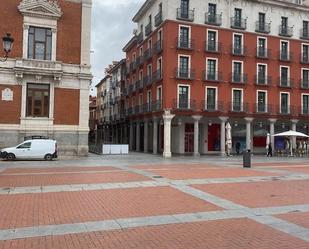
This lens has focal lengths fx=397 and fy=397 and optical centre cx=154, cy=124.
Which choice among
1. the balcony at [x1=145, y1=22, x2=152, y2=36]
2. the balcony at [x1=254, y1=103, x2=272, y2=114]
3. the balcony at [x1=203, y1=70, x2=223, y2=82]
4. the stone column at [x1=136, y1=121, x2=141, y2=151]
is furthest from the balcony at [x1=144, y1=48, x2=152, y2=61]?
the balcony at [x1=254, y1=103, x2=272, y2=114]

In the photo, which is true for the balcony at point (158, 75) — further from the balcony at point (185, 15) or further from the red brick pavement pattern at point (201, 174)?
the red brick pavement pattern at point (201, 174)

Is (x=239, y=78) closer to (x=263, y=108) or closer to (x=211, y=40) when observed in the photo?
(x=263, y=108)

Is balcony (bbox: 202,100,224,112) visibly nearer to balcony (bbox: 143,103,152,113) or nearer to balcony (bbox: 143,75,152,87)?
balcony (bbox: 143,103,152,113)

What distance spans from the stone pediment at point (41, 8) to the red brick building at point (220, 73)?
39.2ft

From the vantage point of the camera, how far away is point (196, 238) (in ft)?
24.7

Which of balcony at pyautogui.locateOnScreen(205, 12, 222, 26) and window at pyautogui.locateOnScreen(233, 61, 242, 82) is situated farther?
window at pyautogui.locateOnScreen(233, 61, 242, 82)

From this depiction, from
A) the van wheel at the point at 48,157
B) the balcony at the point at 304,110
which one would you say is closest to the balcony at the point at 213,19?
the balcony at the point at 304,110

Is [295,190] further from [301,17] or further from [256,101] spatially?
[301,17]

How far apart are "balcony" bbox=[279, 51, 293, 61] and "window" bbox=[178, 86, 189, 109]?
12632 millimetres

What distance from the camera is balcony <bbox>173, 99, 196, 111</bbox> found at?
39094mm

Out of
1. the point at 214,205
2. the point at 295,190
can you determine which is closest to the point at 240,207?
the point at 214,205

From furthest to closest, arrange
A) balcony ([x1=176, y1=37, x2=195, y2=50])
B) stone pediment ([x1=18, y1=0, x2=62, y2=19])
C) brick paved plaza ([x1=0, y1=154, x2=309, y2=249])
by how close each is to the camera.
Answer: balcony ([x1=176, y1=37, x2=195, y2=50])
stone pediment ([x1=18, y1=0, x2=62, y2=19])
brick paved plaza ([x1=0, y1=154, x2=309, y2=249])

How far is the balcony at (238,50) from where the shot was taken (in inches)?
1661

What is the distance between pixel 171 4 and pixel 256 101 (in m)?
13.8
